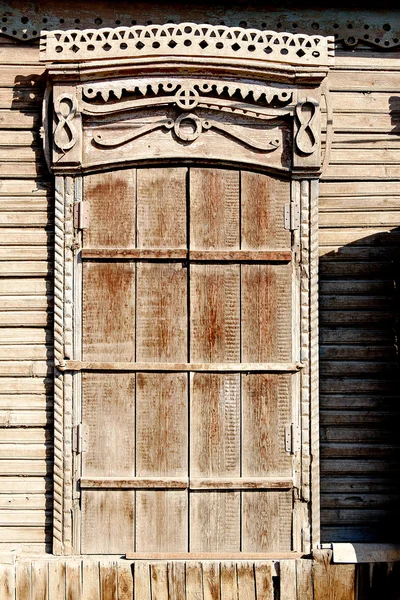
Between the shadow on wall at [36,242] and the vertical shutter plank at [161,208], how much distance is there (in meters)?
0.54

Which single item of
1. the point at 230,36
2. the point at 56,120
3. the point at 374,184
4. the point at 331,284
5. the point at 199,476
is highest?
the point at 230,36

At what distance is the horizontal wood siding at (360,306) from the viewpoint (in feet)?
16.2

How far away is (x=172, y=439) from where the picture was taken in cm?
481

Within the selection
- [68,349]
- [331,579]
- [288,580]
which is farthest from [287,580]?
[68,349]

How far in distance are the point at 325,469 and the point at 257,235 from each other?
1.43 metres

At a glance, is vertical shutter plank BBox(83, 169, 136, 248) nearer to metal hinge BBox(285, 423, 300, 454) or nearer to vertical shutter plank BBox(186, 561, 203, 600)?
metal hinge BBox(285, 423, 300, 454)

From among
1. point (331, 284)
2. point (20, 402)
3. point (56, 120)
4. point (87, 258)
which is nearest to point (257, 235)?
point (331, 284)

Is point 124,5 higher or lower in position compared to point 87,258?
higher

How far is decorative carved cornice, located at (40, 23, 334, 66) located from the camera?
15.8 ft

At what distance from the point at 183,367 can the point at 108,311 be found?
539mm

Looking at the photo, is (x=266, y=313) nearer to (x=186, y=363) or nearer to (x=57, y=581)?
(x=186, y=363)

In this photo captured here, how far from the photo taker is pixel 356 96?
5066 millimetres

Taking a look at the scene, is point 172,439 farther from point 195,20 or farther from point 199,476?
point 195,20

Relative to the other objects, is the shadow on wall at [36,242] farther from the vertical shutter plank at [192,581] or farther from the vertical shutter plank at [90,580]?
the vertical shutter plank at [192,581]
